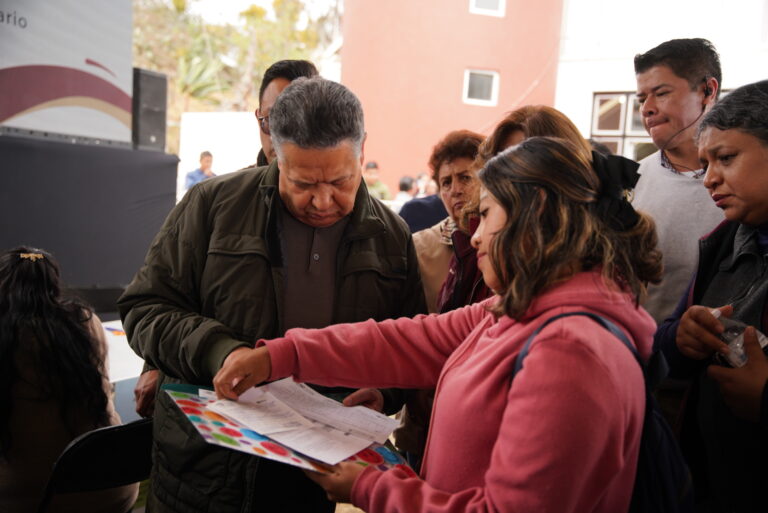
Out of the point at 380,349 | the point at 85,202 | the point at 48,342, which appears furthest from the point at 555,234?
the point at 85,202

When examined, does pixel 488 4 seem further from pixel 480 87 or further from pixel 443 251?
pixel 443 251

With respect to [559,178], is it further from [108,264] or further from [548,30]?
[548,30]

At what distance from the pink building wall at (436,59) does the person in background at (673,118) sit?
34.7 feet

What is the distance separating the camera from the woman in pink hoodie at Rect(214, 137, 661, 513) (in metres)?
0.98

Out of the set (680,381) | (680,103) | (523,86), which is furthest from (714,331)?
(523,86)

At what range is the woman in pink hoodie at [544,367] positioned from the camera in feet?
3.22

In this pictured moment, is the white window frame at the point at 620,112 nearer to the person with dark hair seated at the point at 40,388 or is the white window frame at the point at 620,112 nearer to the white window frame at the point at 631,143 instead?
the white window frame at the point at 631,143

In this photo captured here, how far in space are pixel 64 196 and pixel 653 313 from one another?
12.9 feet

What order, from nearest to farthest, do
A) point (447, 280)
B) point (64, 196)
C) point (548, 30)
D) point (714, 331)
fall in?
point (714, 331), point (447, 280), point (64, 196), point (548, 30)

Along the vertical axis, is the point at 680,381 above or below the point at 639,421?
below

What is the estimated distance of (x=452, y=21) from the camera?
12.8 m

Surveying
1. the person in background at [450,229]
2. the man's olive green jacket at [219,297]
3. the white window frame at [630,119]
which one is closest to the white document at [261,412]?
the man's olive green jacket at [219,297]

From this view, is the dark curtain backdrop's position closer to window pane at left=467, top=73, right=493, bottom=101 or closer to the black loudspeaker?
the black loudspeaker

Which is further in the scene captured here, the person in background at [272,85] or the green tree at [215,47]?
the green tree at [215,47]
